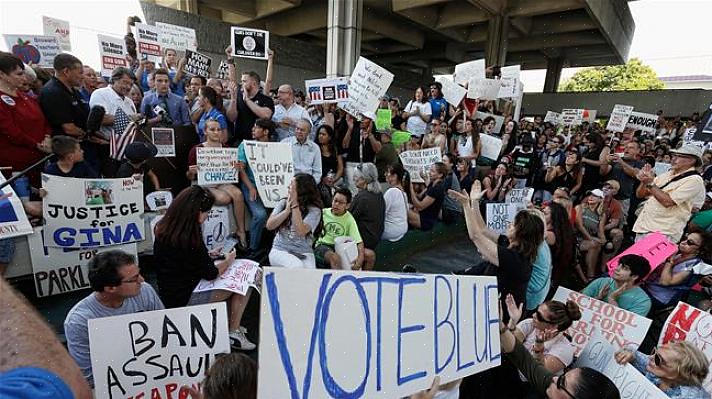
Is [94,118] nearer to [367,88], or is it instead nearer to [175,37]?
[367,88]

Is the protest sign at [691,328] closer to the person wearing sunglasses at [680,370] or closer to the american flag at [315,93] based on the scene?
the person wearing sunglasses at [680,370]

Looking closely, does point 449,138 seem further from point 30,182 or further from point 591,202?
point 30,182

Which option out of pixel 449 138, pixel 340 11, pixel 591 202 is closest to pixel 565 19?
pixel 340 11

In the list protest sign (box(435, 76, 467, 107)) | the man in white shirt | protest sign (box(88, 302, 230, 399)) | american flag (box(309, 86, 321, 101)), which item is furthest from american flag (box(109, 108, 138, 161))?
protest sign (box(435, 76, 467, 107))

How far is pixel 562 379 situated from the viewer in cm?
202

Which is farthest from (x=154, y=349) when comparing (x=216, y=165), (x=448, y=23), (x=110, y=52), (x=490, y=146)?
(x=448, y=23)

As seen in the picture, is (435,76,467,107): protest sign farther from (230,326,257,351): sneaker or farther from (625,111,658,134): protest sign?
(230,326,257,351): sneaker

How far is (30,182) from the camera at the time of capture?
377 cm

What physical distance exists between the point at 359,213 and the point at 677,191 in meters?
3.50

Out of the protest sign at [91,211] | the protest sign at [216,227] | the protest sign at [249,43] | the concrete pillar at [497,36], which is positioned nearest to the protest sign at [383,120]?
the protest sign at [249,43]

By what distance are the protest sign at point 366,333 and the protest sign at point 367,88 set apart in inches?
194

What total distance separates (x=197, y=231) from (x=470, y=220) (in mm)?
2247

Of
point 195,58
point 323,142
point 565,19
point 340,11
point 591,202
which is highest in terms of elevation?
point 565,19

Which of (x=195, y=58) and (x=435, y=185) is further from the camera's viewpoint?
(x=195, y=58)
